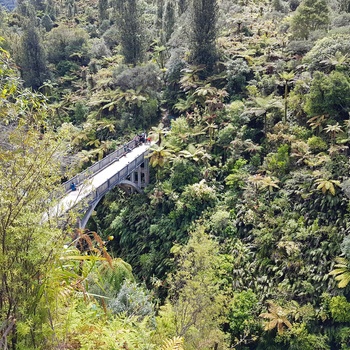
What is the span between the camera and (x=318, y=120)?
624 inches

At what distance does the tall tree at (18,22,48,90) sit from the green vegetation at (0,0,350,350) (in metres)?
0.14

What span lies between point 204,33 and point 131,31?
6.67 metres

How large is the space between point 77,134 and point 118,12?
38.0 feet

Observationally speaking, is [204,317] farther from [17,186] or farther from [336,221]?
[17,186]

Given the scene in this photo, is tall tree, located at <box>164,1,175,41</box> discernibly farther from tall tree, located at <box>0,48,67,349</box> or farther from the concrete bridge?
tall tree, located at <box>0,48,67,349</box>

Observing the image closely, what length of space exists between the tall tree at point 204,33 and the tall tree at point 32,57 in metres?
15.2

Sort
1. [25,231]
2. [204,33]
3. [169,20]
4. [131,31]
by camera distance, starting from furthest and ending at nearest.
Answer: [169,20], [131,31], [204,33], [25,231]

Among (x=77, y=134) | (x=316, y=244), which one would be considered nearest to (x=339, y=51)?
(x=316, y=244)

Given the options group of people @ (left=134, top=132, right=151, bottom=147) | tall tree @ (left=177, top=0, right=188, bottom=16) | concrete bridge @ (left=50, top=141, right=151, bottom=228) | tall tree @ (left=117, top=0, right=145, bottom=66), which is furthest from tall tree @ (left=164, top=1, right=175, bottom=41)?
concrete bridge @ (left=50, top=141, right=151, bottom=228)

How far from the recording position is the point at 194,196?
1695 centimetres

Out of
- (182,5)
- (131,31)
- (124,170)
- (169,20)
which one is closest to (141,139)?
(124,170)

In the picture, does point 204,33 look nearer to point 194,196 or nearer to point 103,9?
point 194,196

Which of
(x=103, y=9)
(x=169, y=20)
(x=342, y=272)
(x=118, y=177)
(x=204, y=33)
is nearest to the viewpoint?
(x=342, y=272)

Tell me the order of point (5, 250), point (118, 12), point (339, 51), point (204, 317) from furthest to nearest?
point (118, 12) → point (339, 51) → point (204, 317) → point (5, 250)
